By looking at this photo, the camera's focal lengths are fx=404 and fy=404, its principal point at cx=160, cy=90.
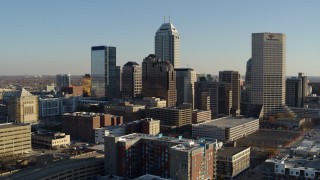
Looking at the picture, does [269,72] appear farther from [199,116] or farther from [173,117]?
[173,117]

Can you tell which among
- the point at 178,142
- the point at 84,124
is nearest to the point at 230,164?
the point at 178,142

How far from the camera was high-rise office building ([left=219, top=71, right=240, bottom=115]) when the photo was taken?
301 feet

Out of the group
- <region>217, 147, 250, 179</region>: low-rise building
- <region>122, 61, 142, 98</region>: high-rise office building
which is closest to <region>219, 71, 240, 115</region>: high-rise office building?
<region>122, 61, 142, 98</region>: high-rise office building

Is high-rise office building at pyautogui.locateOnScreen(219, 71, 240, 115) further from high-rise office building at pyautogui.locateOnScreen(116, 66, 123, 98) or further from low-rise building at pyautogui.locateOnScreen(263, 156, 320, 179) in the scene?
low-rise building at pyautogui.locateOnScreen(263, 156, 320, 179)

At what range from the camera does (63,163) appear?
39.5m

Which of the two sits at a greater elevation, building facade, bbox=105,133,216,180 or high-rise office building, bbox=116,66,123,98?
high-rise office building, bbox=116,66,123,98

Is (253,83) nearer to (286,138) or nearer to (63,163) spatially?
(286,138)

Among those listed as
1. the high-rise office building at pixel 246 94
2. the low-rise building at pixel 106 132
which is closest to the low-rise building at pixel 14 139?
the low-rise building at pixel 106 132

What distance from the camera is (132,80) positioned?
98188 millimetres

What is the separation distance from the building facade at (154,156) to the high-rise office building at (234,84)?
178ft

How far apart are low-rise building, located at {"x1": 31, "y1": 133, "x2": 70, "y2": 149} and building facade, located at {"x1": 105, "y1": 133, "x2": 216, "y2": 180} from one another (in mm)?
20465

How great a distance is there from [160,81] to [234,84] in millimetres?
17581

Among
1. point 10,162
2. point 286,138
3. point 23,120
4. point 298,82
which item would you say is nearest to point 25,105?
point 23,120

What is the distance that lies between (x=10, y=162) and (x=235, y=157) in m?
25.2
